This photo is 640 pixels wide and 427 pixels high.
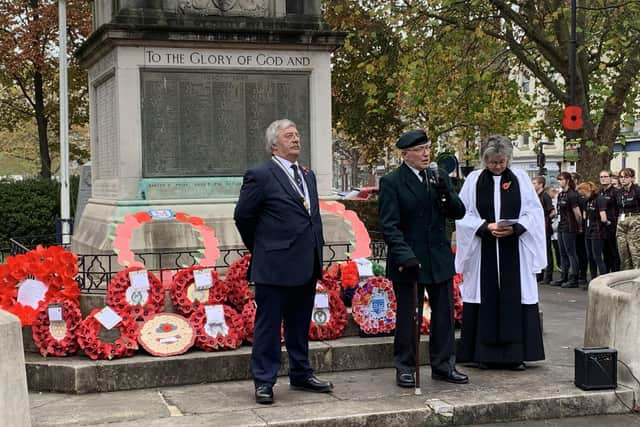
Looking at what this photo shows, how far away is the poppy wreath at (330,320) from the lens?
8539mm

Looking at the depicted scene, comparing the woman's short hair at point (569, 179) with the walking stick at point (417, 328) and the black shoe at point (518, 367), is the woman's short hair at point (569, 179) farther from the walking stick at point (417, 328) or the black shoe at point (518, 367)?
the walking stick at point (417, 328)

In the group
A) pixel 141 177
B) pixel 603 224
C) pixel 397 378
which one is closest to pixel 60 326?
pixel 141 177

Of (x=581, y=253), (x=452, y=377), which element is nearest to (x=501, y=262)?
(x=452, y=377)

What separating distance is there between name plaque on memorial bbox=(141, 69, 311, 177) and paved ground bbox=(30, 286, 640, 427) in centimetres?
306

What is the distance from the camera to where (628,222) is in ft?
49.5

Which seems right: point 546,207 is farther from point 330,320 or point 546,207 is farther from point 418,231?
point 418,231

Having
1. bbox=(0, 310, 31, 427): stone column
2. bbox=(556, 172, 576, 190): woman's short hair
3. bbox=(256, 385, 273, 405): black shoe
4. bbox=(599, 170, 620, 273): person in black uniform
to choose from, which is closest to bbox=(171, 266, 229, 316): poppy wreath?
bbox=(256, 385, 273, 405): black shoe

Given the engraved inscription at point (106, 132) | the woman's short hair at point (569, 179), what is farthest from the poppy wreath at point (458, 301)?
the woman's short hair at point (569, 179)

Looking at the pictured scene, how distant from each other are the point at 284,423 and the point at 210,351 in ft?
5.74

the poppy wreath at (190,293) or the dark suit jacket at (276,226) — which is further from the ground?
the dark suit jacket at (276,226)

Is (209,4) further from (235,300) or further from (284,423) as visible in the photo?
(284,423)

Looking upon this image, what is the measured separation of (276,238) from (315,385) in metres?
1.27

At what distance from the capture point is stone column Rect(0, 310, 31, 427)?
584 cm

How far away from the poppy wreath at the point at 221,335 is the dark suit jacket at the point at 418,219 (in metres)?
1.50
